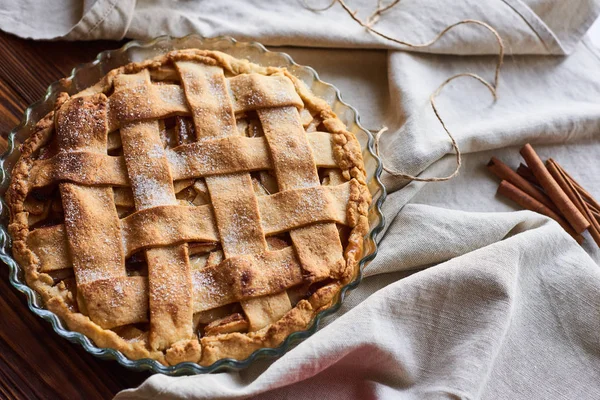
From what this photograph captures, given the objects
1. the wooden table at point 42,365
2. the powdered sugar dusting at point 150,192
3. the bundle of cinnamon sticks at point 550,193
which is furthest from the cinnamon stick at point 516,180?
the wooden table at point 42,365

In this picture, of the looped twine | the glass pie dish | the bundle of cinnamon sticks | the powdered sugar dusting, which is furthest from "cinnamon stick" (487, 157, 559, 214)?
the powdered sugar dusting

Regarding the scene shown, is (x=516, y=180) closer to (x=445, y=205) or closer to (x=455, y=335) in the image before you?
(x=445, y=205)

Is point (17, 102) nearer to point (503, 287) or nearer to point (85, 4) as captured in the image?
point (85, 4)

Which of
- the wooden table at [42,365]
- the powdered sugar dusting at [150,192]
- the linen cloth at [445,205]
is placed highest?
the linen cloth at [445,205]

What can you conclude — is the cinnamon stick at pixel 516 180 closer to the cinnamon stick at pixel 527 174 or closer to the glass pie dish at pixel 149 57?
the cinnamon stick at pixel 527 174

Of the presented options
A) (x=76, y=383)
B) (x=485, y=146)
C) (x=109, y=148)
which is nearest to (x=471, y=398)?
(x=485, y=146)

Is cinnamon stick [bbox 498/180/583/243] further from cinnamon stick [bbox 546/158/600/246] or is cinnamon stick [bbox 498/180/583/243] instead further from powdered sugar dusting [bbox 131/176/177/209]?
powdered sugar dusting [bbox 131/176/177/209]
